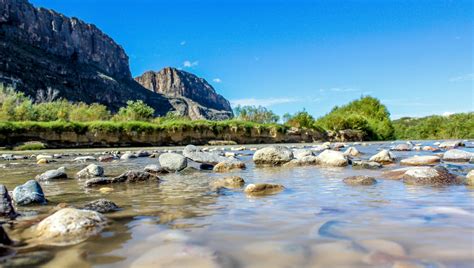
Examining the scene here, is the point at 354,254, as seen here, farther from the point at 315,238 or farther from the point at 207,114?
the point at 207,114

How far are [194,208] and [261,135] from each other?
49.4 m

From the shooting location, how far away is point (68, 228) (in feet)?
9.06

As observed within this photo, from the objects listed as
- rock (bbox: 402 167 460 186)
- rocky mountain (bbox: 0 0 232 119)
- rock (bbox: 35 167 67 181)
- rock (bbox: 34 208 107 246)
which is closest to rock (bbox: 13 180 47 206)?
rock (bbox: 34 208 107 246)

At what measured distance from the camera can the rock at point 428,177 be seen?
17.1 feet

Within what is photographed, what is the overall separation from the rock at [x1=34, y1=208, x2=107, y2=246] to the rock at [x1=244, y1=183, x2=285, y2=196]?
2.16 metres

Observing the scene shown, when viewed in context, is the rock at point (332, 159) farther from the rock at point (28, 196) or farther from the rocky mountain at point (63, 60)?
the rocky mountain at point (63, 60)

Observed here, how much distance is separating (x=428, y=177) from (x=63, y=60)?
470 ft

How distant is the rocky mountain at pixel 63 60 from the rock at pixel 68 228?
98.0 m

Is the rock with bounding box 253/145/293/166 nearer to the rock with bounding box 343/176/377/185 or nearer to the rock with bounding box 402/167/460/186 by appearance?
the rock with bounding box 343/176/377/185

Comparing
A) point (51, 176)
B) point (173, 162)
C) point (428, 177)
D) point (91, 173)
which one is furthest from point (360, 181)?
point (51, 176)

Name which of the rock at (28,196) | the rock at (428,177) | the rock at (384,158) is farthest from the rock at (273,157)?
the rock at (28,196)

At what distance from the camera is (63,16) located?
499 feet

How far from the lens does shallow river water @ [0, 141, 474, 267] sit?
211cm

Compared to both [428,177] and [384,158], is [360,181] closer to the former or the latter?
[428,177]
